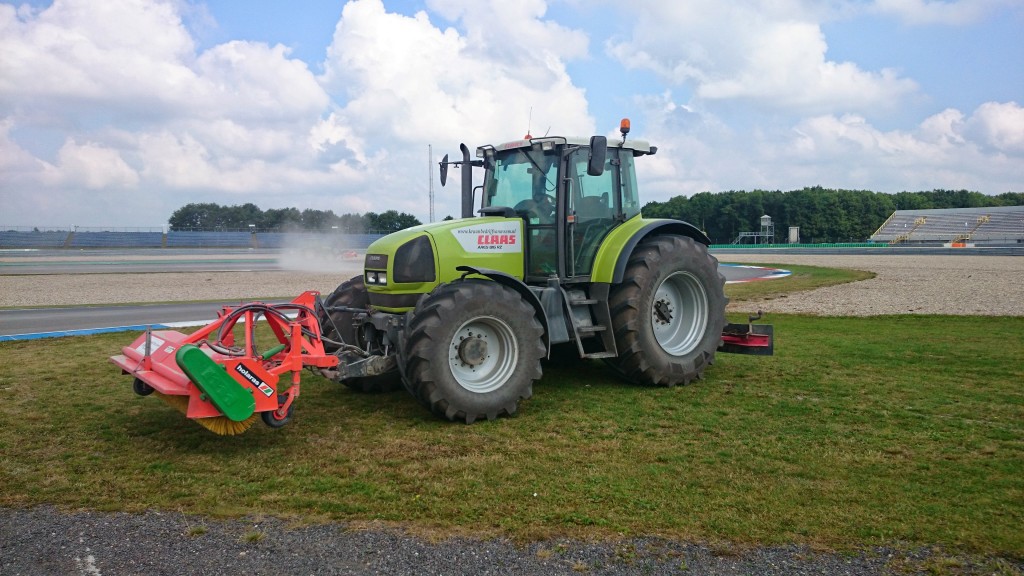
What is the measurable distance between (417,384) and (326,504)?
5.61ft

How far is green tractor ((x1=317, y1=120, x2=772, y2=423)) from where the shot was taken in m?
6.30

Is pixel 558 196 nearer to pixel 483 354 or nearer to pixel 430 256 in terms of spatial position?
pixel 430 256

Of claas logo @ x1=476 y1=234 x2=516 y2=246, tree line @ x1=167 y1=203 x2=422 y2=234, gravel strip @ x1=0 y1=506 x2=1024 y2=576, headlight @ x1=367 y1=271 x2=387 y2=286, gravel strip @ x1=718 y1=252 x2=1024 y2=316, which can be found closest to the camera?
gravel strip @ x1=0 y1=506 x2=1024 y2=576

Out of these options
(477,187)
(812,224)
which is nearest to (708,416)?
(477,187)

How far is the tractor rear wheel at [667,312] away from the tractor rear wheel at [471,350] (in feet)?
3.68

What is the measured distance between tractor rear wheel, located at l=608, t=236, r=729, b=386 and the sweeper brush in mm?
3036

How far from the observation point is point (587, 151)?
7.61 metres

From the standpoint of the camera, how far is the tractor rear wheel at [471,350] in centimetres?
605

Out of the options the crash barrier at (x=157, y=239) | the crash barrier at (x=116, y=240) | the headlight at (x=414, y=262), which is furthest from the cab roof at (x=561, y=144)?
the crash barrier at (x=116, y=240)

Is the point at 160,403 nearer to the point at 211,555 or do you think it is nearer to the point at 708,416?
the point at 211,555

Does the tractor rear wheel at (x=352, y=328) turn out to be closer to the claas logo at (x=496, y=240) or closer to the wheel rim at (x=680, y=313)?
the claas logo at (x=496, y=240)

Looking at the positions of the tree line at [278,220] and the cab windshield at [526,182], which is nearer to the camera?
the cab windshield at [526,182]

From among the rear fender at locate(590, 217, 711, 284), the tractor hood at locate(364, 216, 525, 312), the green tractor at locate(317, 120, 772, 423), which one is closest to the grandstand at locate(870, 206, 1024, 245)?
the green tractor at locate(317, 120, 772, 423)

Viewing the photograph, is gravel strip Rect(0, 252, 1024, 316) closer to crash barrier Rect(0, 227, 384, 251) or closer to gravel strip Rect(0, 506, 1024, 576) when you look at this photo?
gravel strip Rect(0, 506, 1024, 576)
